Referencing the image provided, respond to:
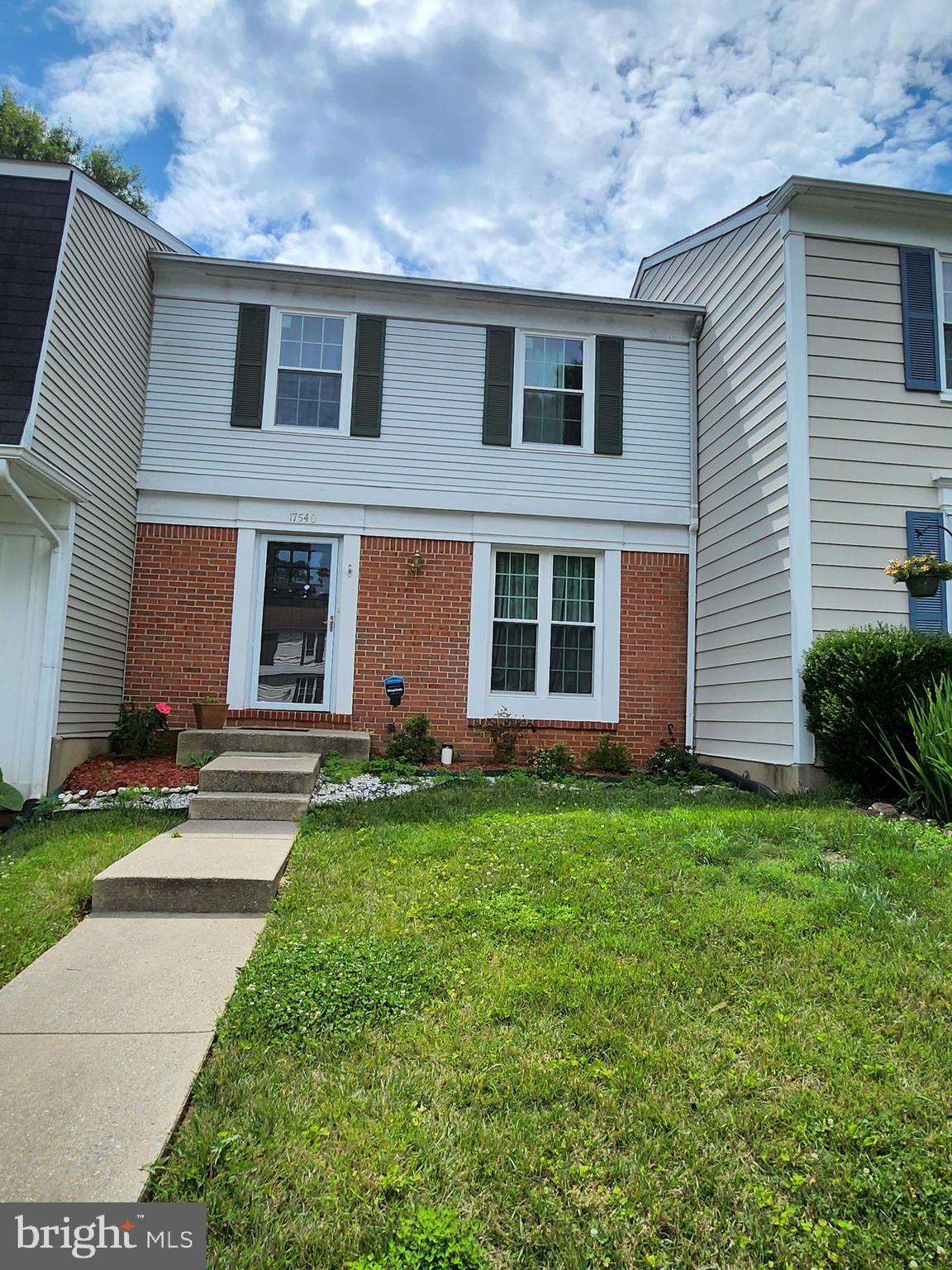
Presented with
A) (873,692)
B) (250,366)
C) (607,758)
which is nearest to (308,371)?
(250,366)

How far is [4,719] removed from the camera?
614 cm

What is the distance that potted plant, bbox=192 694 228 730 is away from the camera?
751cm

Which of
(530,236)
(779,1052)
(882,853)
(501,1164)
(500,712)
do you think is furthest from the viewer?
(530,236)

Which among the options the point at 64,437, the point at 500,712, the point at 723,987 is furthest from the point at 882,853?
the point at 64,437

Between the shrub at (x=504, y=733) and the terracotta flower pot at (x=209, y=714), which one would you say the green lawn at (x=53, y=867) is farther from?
the shrub at (x=504, y=733)

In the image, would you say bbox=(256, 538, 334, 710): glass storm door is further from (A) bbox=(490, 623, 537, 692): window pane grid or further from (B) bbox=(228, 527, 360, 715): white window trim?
(A) bbox=(490, 623, 537, 692): window pane grid

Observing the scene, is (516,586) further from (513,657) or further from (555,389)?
(555,389)

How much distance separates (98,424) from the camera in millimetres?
6898

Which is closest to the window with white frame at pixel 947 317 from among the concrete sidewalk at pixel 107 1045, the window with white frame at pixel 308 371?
the window with white frame at pixel 308 371

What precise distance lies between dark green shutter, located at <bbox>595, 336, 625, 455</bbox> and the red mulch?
563 cm

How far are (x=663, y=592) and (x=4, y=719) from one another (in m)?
6.64

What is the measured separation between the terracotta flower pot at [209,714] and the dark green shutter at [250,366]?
10.1 feet

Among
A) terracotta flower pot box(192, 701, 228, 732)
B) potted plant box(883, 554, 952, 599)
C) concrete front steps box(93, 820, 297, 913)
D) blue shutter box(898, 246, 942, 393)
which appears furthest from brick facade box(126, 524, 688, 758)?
concrete front steps box(93, 820, 297, 913)

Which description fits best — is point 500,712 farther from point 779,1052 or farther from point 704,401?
point 779,1052
